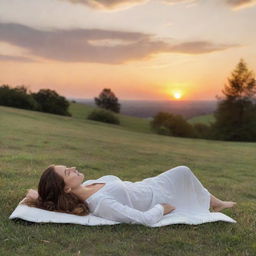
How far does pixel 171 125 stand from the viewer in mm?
60688

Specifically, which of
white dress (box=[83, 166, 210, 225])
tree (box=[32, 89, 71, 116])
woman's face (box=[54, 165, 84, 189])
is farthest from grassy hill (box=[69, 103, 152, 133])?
woman's face (box=[54, 165, 84, 189])

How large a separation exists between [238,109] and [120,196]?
5428 centimetres

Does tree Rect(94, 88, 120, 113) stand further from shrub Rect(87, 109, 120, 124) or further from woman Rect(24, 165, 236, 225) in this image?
woman Rect(24, 165, 236, 225)

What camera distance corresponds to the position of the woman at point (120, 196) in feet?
16.9

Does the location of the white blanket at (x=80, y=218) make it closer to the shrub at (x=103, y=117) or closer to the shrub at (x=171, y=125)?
the shrub at (x=171, y=125)

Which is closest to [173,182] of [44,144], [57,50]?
[44,144]

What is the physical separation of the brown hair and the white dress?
15 cm

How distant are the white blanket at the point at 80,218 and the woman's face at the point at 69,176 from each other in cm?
40

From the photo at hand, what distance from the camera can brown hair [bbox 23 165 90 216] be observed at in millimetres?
5145

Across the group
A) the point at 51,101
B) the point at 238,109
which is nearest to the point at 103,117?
the point at 51,101

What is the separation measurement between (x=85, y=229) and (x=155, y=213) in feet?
3.03

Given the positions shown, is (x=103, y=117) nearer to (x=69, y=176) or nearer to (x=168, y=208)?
(x=168, y=208)

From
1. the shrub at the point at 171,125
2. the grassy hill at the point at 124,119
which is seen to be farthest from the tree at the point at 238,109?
the grassy hill at the point at 124,119

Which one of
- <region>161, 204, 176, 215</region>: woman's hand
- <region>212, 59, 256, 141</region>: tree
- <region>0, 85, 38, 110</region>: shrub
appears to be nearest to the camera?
<region>161, 204, 176, 215</region>: woman's hand
